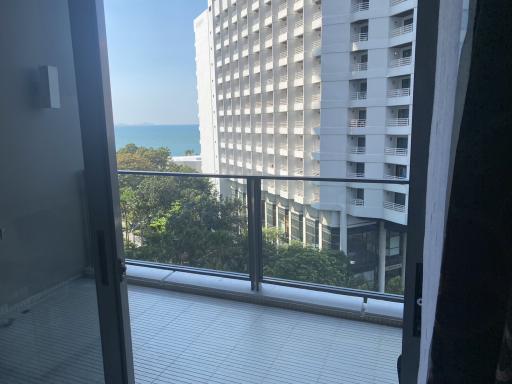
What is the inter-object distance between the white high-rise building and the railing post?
129mm

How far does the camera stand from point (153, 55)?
20.3 meters

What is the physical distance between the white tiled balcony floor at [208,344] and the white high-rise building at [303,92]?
0.91 meters

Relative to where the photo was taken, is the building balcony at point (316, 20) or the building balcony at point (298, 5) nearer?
the building balcony at point (316, 20)

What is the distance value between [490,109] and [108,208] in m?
1.42

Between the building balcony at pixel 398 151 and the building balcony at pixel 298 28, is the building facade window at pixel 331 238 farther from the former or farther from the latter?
the building balcony at pixel 298 28

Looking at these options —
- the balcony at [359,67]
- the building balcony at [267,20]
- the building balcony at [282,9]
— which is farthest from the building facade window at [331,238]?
the building balcony at [267,20]

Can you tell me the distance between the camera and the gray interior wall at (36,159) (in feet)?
5.22

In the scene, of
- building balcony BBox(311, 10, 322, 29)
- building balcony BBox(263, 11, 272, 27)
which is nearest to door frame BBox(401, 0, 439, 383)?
building balcony BBox(311, 10, 322, 29)

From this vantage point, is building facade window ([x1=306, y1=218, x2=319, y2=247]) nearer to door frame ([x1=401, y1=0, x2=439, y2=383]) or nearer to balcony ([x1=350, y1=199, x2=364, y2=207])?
balcony ([x1=350, y1=199, x2=364, y2=207])

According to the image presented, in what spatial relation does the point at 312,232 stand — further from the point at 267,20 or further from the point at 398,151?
the point at 267,20

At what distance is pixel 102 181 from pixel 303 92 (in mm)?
18810

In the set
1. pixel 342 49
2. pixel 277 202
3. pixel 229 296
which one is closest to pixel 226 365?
pixel 229 296

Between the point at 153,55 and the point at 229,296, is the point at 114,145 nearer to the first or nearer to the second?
the point at 229,296

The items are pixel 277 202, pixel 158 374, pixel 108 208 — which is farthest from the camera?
pixel 277 202
